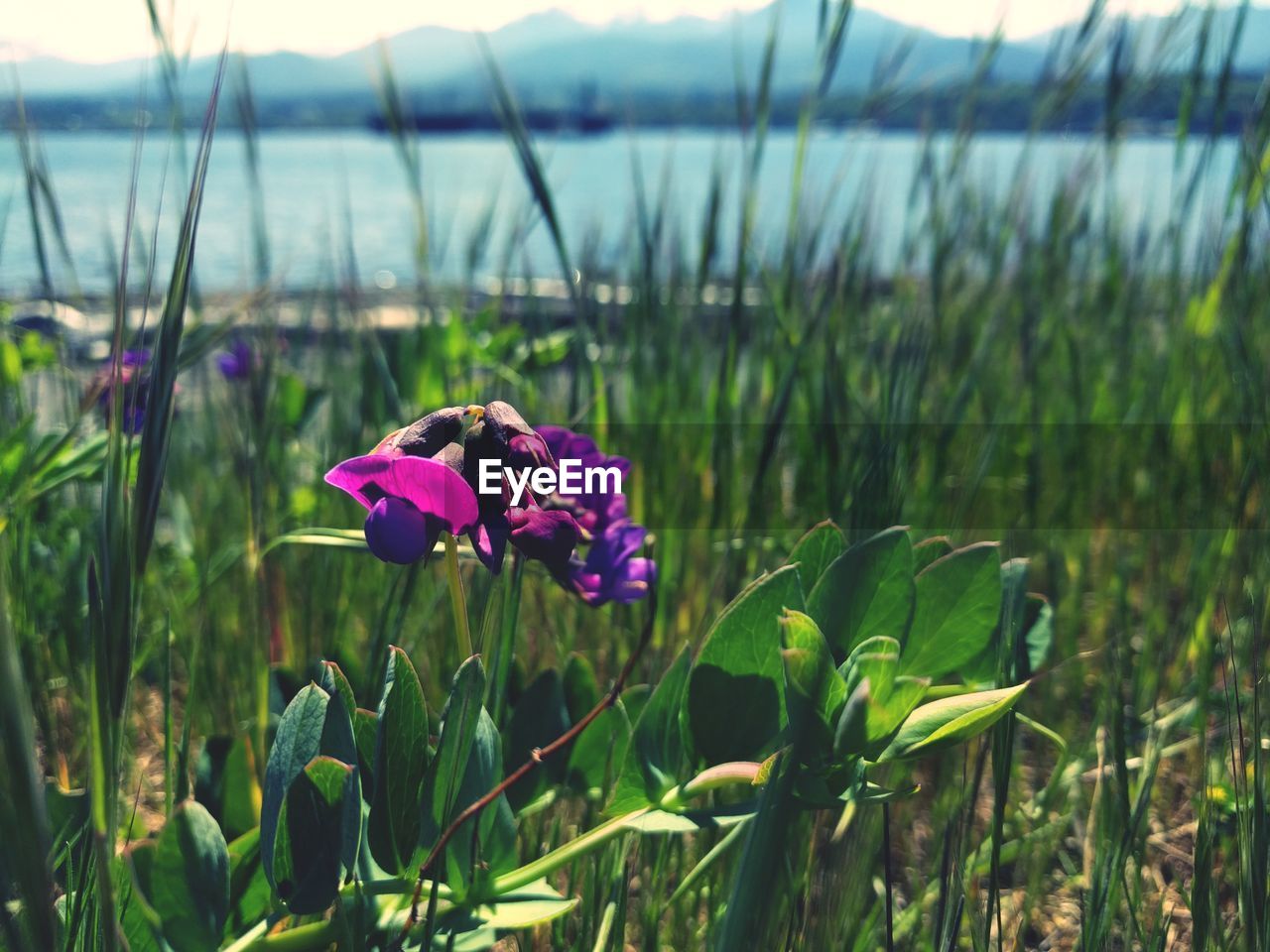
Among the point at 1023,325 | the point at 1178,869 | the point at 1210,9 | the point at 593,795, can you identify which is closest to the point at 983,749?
the point at 593,795

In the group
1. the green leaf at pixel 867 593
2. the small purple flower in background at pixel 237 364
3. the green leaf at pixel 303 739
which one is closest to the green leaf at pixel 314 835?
the green leaf at pixel 303 739

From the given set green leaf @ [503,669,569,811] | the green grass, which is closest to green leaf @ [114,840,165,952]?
the green grass

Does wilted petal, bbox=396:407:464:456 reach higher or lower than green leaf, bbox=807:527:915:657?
higher

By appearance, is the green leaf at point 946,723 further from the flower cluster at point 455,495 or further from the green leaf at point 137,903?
the green leaf at point 137,903

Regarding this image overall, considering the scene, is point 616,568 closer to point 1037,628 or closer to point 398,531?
point 398,531

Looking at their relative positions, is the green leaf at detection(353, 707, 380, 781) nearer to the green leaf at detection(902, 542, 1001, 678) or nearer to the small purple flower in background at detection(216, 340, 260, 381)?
the green leaf at detection(902, 542, 1001, 678)
